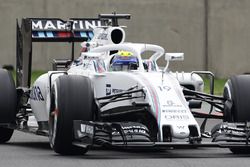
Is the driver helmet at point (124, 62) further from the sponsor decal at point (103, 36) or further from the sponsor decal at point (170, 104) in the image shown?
the sponsor decal at point (170, 104)

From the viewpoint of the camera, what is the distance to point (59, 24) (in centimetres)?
1748

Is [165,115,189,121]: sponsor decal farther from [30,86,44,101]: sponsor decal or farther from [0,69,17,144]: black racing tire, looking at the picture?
[0,69,17,144]: black racing tire

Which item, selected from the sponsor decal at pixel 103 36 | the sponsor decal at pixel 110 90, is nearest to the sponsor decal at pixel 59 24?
the sponsor decal at pixel 103 36

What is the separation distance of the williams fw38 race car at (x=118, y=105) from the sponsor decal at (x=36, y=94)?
0.05ft

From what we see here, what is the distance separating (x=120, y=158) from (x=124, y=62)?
1996mm

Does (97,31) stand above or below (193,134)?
above

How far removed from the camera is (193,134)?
42.0 feet

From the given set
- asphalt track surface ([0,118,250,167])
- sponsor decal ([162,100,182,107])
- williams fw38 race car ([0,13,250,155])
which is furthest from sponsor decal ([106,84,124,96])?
sponsor decal ([162,100,182,107])

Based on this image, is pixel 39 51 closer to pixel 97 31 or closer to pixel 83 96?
pixel 97 31

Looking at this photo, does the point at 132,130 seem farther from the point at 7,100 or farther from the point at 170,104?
the point at 7,100

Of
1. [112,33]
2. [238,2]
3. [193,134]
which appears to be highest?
[238,2]

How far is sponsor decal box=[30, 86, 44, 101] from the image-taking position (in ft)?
49.6

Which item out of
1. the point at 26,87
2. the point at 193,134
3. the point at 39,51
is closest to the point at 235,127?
the point at 193,134

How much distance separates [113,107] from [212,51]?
22.0 metres
